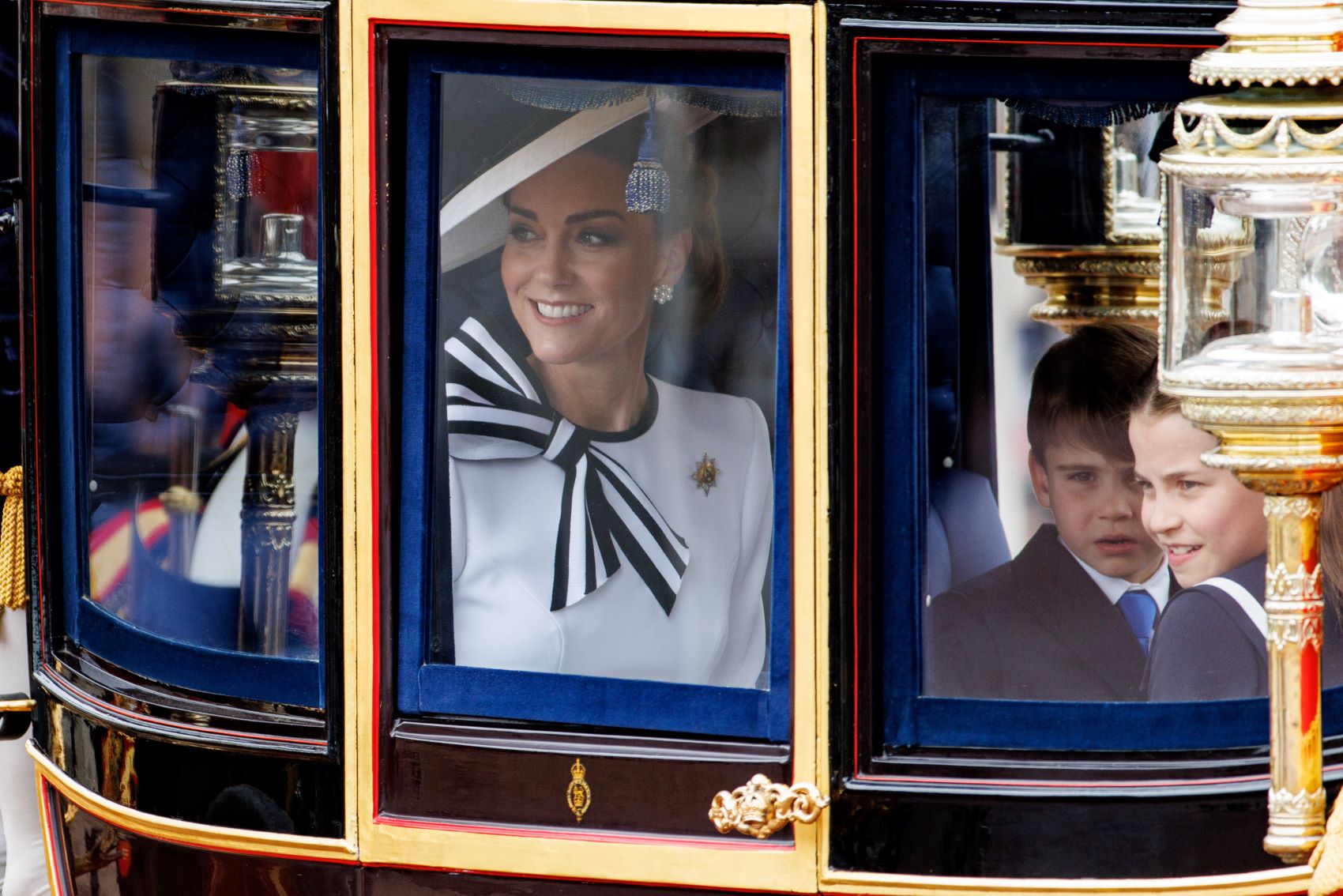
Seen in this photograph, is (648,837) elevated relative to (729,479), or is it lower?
lower

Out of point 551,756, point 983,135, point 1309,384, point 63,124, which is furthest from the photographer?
point 63,124

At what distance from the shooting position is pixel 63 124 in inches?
115

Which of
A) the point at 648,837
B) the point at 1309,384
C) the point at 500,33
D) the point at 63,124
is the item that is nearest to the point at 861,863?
the point at 648,837

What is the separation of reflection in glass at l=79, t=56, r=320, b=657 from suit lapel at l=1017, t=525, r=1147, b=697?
40.1 inches

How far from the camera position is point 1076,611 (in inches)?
102

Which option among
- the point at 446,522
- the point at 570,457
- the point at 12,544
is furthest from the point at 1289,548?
the point at 12,544

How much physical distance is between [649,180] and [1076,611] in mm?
798

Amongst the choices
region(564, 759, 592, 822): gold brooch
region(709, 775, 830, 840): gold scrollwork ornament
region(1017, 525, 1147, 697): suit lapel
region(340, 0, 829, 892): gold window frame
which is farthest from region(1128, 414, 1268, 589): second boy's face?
region(564, 759, 592, 822): gold brooch

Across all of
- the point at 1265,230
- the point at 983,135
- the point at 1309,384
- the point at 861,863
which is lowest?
the point at 861,863

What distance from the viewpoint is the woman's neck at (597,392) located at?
2627mm

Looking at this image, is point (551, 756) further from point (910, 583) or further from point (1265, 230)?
point (1265, 230)

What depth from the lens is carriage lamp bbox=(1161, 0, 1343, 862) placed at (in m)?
1.94

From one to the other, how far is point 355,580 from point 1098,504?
100cm

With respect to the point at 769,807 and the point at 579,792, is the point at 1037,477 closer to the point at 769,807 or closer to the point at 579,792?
the point at 769,807
